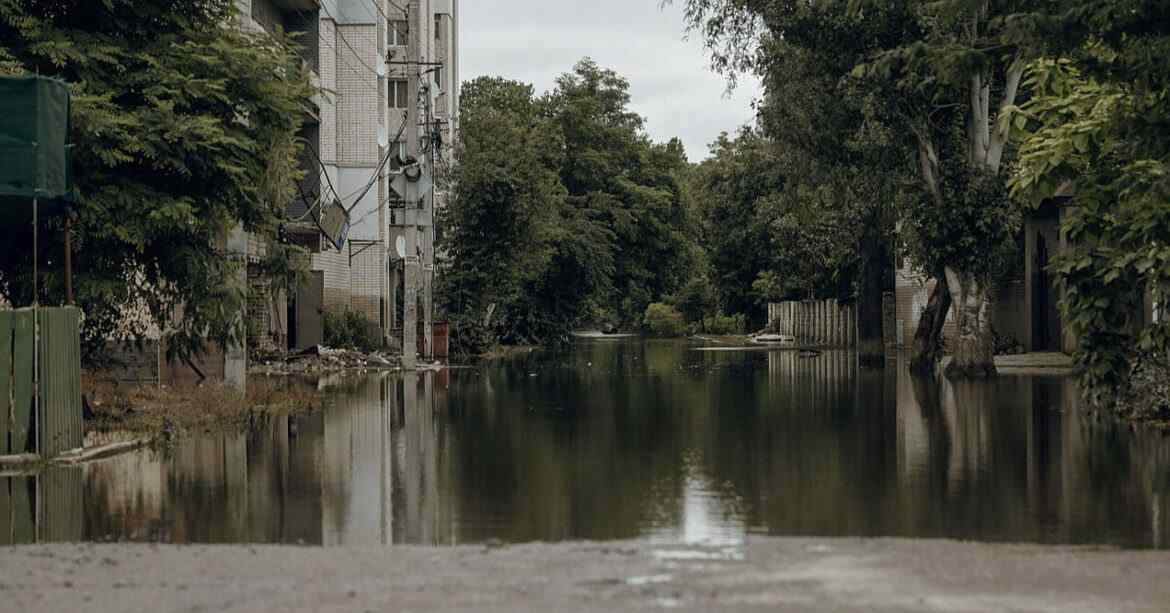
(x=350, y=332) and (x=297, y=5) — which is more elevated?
(x=297, y=5)

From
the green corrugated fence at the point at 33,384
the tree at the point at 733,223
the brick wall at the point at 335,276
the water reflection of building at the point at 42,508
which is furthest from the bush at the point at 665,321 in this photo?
the water reflection of building at the point at 42,508

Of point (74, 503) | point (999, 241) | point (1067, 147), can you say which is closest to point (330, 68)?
point (999, 241)

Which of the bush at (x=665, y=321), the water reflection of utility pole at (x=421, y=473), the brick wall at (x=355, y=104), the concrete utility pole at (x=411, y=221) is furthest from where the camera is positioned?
the bush at (x=665, y=321)

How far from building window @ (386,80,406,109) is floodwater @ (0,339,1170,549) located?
140 feet

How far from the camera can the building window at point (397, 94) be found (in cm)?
6856

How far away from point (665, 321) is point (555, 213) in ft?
155

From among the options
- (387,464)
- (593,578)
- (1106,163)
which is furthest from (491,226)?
(593,578)

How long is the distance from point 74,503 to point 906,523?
6349 mm

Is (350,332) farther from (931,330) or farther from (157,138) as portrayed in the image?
(157,138)

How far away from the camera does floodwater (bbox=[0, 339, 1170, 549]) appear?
458 inches

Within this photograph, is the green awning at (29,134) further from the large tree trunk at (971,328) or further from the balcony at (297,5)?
the balcony at (297,5)

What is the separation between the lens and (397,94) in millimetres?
69375

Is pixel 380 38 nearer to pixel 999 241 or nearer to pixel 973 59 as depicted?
pixel 999 241

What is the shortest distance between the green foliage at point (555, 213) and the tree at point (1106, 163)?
1298 inches
